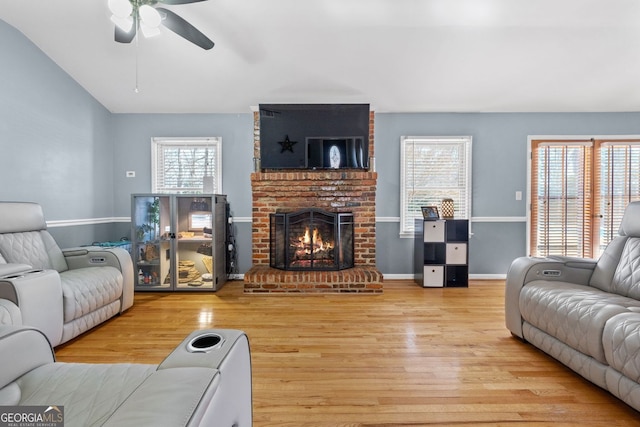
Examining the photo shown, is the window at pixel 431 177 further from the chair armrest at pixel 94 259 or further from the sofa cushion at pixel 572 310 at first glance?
the chair armrest at pixel 94 259

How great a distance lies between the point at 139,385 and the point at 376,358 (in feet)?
5.01

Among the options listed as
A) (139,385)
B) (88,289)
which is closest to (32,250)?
(88,289)

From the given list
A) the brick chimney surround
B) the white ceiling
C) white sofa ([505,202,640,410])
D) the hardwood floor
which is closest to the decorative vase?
the brick chimney surround

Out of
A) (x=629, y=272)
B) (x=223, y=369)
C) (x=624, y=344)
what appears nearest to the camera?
(x=223, y=369)

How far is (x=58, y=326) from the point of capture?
2143 millimetres

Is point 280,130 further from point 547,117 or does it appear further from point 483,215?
point 547,117

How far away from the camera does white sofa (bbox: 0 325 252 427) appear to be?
661 mm

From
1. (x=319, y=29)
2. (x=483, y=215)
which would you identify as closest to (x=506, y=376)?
(x=483, y=215)

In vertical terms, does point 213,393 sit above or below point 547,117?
below

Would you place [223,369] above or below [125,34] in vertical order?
below

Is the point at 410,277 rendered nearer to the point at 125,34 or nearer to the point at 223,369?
the point at 223,369

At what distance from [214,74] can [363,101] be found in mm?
1782

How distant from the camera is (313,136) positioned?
3.94 meters

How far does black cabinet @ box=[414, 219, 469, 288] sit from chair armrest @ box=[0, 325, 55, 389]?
11.8ft
